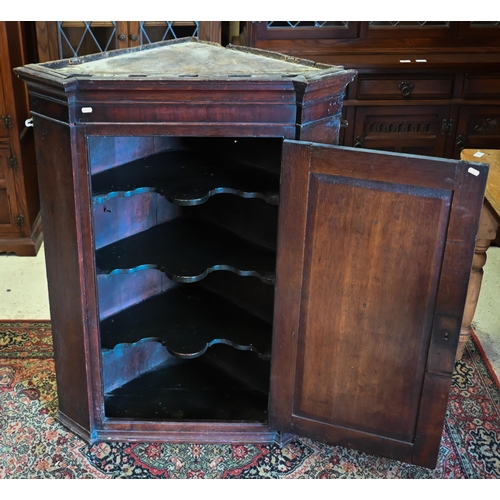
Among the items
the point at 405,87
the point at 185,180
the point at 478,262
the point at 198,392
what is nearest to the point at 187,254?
the point at 185,180

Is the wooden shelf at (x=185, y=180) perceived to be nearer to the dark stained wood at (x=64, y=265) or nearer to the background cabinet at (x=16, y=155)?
the dark stained wood at (x=64, y=265)

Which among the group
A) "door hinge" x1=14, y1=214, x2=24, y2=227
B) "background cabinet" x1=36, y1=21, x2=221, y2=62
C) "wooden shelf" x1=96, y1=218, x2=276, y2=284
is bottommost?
"door hinge" x1=14, y1=214, x2=24, y2=227

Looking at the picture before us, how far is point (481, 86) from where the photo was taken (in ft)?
12.0

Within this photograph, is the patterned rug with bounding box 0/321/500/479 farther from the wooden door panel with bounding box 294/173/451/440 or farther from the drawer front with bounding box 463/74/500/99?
the drawer front with bounding box 463/74/500/99

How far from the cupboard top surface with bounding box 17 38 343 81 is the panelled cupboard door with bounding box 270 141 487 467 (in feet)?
0.87

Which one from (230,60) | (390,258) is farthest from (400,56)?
(390,258)

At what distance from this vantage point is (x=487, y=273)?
12.1ft

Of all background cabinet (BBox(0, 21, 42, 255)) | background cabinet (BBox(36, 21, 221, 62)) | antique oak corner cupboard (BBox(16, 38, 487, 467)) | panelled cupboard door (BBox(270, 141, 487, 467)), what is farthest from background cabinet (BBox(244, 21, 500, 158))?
panelled cupboard door (BBox(270, 141, 487, 467))

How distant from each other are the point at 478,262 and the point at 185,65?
1.39 m

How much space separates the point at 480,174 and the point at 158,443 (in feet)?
4.56

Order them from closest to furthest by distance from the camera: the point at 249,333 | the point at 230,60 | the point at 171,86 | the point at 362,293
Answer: the point at 171,86
the point at 362,293
the point at 230,60
the point at 249,333

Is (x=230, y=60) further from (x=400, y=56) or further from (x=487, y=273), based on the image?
(x=487, y=273)

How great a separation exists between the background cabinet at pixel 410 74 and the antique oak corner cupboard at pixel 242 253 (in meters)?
1.41

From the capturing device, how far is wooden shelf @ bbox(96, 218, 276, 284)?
7.25 feet
